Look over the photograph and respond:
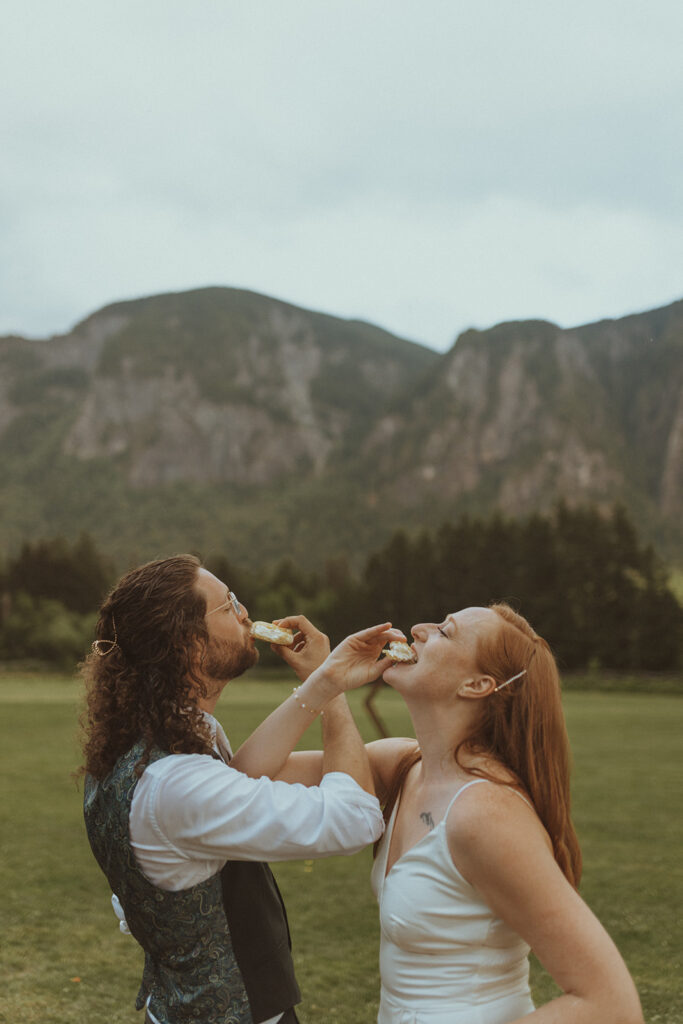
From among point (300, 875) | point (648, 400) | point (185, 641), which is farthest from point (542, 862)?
point (648, 400)

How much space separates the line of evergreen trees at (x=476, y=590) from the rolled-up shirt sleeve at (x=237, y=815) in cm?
5548

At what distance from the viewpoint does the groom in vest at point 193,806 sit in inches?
82.6

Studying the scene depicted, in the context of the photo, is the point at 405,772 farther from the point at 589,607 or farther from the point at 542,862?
the point at 589,607

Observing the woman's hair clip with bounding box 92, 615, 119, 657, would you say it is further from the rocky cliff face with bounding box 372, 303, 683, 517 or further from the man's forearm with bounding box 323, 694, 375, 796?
the rocky cliff face with bounding box 372, 303, 683, 517

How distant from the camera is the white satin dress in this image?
2.16 m

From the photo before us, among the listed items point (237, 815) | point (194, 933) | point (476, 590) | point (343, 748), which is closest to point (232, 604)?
point (343, 748)

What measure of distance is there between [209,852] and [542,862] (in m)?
0.75

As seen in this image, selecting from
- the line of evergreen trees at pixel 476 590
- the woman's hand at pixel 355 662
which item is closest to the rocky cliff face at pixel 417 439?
the line of evergreen trees at pixel 476 590

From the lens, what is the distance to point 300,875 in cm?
985

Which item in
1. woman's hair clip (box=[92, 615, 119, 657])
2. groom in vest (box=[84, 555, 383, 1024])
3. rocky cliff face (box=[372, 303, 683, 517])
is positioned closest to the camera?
groom in vest (box=[84, 555, 383, 1024])

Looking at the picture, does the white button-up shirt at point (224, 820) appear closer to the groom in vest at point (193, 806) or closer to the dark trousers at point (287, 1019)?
the groom in vest at point (193, 806)

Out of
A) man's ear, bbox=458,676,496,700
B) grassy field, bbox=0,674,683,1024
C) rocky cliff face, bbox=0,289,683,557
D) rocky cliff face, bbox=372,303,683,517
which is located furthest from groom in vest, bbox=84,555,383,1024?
rocky cliff face, bbox=372,303,683,517

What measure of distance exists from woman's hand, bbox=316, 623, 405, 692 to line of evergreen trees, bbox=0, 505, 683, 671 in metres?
55.3

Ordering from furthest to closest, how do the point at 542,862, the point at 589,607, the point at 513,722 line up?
the point at 589,607, the point at 513,722, the point at 542,862
